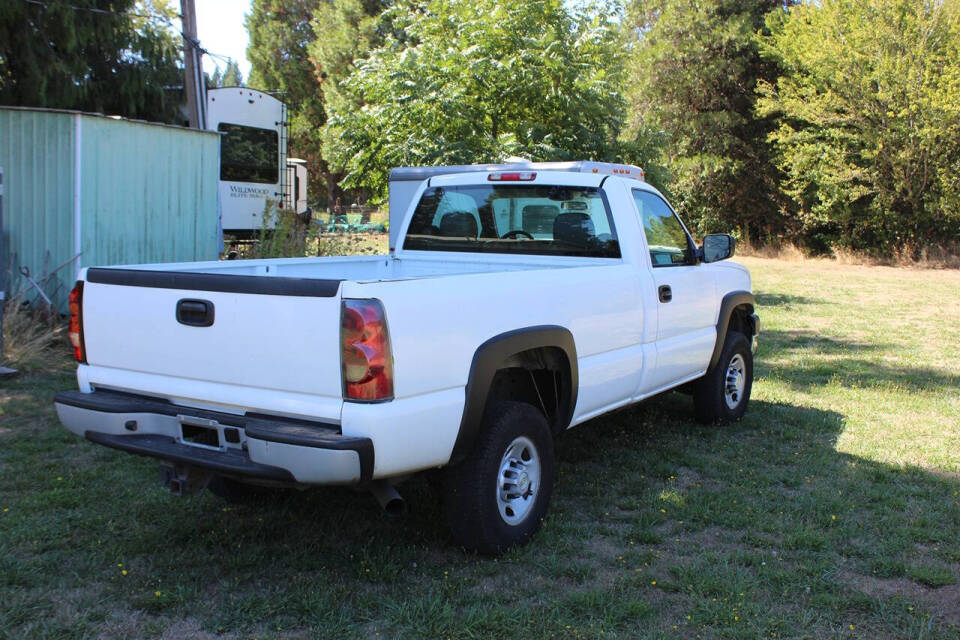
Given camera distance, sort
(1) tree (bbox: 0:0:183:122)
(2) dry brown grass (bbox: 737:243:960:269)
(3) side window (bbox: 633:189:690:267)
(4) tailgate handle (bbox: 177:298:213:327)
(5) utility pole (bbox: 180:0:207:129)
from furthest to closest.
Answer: (2) dry brown grass (bbox: 737:243:960:269) → (5) utility pole (bbox: 180:0:207:129) → (1) tree (bbox: 0:0:183:122) → (3) side window (bbox: 633:189:690:267) → (4) tailgate handle (bbox: 177:298:213:327)

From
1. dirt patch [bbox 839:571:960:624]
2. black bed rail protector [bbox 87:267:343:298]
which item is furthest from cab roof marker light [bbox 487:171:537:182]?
dirt patch [bbox 839:571:960:624]

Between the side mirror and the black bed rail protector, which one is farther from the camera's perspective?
the side mirror

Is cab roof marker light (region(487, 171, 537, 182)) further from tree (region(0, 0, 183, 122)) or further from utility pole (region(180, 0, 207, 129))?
tree (region(0, 0, 183, 122))

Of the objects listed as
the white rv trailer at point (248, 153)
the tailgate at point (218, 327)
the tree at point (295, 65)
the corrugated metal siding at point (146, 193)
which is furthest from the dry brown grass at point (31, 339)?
the tree at point (295, 65)

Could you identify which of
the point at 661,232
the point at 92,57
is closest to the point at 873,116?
the point at 92,57

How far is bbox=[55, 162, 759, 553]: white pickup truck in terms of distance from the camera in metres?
3.41

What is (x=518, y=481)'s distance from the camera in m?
4.28

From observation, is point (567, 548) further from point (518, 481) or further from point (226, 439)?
point (226, 439)

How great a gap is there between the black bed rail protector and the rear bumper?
0.54 meters

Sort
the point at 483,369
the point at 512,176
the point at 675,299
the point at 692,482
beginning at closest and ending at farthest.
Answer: the point at 483,369
the point at 692,482
the point at 512,176
the point at 675,299

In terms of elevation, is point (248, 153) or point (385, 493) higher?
point (248, 153)

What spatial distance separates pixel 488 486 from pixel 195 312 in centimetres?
154

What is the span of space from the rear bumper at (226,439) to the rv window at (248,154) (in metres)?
12.8

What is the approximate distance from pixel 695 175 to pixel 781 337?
787 inches
